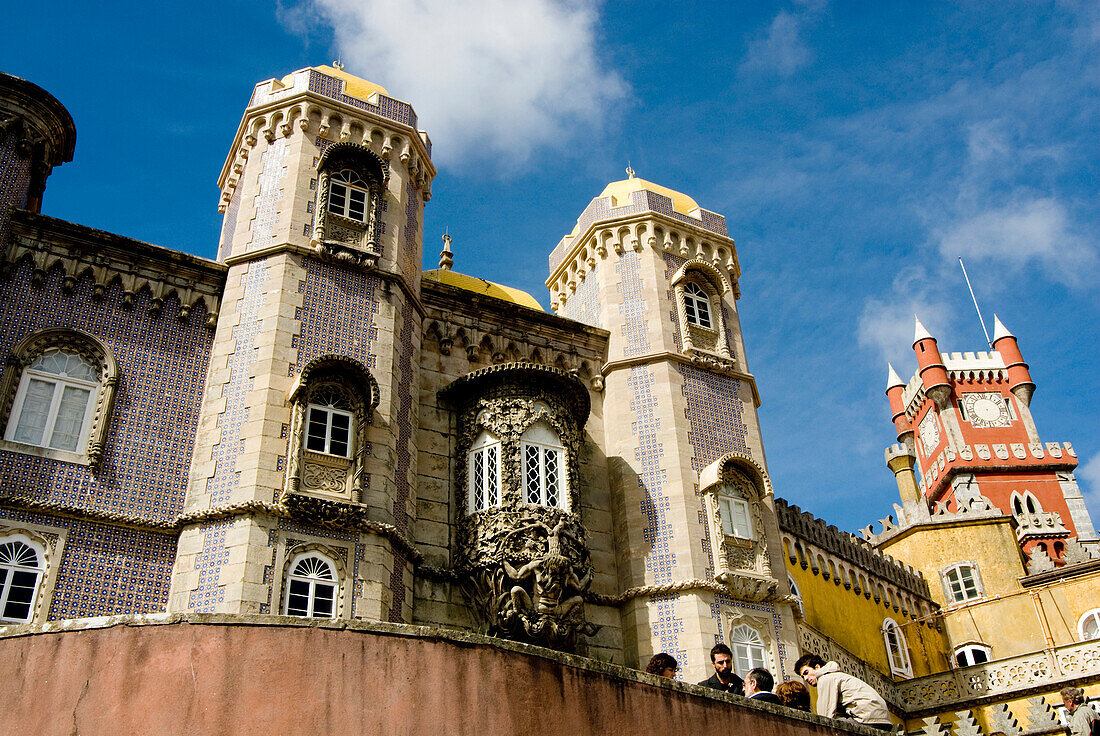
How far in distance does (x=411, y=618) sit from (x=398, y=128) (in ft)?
31.5

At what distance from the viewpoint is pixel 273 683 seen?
827 centimetres

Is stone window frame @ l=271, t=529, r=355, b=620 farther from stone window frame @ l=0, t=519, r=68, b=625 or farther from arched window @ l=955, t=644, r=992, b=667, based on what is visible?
arched window @ l=955, t=644, r=992, b=667

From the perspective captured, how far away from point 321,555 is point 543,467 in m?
4.71

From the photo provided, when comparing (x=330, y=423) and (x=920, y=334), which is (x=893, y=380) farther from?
(x=330, y=423)

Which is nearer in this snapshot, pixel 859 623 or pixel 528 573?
pixel 528 573

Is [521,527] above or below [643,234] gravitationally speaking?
below

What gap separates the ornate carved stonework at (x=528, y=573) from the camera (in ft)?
54.0

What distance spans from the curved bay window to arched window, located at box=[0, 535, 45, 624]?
6.68m

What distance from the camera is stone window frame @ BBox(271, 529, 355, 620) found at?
579 inches

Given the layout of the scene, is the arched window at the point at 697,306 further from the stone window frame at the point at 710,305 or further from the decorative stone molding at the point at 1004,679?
the decorative stone molding at the point at 1004,679

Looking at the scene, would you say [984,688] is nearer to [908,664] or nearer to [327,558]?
[908,664]

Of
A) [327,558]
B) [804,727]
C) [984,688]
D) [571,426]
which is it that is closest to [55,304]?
[327,558]

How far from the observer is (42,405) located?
1562cm

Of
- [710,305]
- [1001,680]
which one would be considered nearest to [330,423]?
[710,305]
